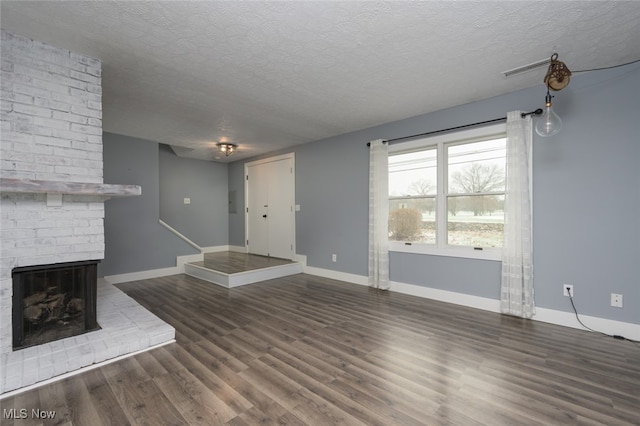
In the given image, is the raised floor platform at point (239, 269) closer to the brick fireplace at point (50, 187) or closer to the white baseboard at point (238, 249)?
the white baseboard at point (238, 249)

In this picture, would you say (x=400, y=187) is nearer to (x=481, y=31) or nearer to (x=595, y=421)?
(x=481, y=31)

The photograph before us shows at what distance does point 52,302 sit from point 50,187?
1.08m

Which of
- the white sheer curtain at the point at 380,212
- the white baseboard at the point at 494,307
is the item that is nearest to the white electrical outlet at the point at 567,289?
the white baseboard at the point at 494,307

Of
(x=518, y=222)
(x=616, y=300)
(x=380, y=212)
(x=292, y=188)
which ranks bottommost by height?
(x=616, y=300)

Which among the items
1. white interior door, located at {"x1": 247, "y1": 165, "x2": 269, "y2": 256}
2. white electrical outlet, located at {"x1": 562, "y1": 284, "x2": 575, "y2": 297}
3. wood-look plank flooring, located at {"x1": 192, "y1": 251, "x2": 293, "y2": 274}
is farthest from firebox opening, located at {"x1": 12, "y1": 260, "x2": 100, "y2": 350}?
→ white electrical outlet, located at {"x1": 562, "y1": 284, "x2": 575, "y2": 297}

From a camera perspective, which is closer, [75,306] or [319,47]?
[319,47]

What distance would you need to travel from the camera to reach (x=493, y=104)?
3479 millimetres

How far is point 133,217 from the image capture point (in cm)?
503

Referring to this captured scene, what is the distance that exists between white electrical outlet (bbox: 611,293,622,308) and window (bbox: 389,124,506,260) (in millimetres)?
1031

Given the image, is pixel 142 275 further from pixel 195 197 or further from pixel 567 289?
pixel 567 289

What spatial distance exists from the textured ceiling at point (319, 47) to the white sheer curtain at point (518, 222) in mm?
562

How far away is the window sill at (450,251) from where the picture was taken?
11.5 ft

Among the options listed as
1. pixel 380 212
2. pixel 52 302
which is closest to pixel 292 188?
pixel 380 212

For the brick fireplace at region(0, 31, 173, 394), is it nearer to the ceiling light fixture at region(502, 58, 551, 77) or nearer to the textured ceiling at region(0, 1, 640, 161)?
the textured ceiling at region(0, 1, 640, 161)
